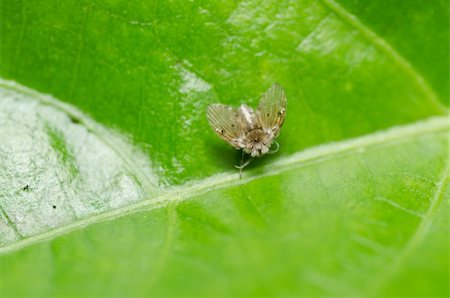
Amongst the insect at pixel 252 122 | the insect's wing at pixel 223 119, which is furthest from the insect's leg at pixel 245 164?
the insect's wing at pixel 223 119

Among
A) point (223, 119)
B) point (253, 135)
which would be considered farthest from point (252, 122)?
point (223, 119)

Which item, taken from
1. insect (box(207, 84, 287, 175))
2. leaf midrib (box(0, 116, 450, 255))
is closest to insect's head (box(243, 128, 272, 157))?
insect (box(207, 84, 287, 175))

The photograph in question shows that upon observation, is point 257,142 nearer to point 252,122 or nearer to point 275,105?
point 252,122

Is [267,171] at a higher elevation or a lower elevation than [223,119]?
lower

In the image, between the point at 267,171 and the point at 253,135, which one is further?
the point at 253,135

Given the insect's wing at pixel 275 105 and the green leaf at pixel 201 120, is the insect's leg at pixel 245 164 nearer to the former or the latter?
the green leaf at pixel 201 120

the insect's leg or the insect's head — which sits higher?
the insect's head

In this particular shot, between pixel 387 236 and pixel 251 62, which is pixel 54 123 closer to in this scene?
pixel 251 62

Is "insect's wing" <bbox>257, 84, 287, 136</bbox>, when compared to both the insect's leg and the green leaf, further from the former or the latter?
the insect's leg
